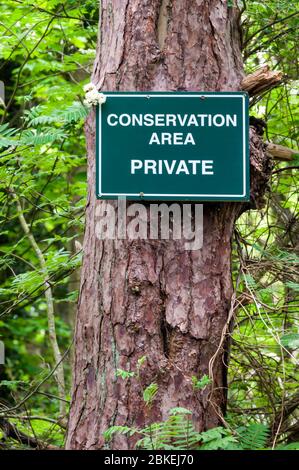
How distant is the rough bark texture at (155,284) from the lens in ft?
9.41

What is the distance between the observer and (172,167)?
116 inches

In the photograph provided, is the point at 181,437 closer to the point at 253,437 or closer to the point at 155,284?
the point at 253,437

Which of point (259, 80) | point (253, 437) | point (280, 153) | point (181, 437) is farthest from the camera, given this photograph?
point (280, 153)

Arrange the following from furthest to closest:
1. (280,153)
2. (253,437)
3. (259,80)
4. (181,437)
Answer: (280,153) → (259,80) → (253,437) → (181,437)

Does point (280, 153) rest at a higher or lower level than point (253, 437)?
higher

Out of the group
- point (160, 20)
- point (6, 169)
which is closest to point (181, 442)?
point (160, 20)

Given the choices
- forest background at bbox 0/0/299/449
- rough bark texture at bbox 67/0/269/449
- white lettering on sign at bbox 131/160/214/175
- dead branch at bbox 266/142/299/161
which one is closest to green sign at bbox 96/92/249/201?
white lettering on sign at bbox 131/160/214/175

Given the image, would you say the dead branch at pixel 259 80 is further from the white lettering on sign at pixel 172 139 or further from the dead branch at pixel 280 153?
the dead branch at pixel 280 153

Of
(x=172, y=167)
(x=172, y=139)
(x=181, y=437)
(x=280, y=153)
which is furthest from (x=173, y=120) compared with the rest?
(x=181, y=437)

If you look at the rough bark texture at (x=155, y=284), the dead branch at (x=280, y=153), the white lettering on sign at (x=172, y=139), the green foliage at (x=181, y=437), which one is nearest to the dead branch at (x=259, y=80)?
the rough bark texture at (x=155, y=284)

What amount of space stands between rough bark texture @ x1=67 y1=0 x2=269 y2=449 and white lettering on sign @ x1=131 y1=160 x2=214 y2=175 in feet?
0.58

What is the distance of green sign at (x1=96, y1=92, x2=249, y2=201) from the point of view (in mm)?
2951

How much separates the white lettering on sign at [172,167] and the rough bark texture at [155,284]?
6.9 inches

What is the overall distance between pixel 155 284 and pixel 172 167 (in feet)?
1.62
